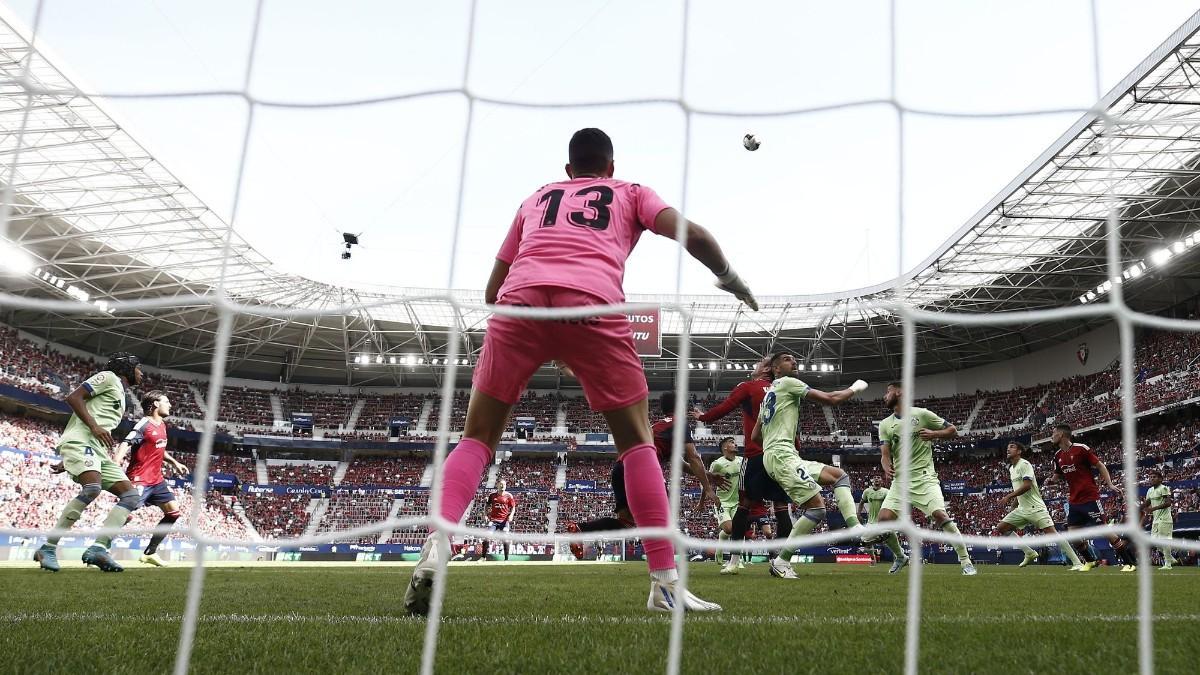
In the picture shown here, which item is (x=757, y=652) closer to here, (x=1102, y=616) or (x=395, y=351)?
(x=1102, y=616)

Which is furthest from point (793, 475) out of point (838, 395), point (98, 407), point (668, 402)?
point (98, 407)

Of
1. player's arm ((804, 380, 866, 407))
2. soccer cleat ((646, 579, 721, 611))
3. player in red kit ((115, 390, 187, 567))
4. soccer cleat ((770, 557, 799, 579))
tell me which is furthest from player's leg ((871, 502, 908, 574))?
player in red kit ((115, 390, 187, 567))

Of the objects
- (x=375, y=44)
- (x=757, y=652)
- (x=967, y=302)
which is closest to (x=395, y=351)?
(x=967, y=302)

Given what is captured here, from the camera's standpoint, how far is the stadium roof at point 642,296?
15.8m

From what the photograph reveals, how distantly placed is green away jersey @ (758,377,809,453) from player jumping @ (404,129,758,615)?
3.86m

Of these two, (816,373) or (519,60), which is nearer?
(519,60)

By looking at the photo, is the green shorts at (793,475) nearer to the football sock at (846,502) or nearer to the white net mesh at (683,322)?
the football sock at (846,502)

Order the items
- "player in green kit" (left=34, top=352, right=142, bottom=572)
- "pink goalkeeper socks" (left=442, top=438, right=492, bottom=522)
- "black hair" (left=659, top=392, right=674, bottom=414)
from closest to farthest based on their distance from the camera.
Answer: "pink goalkeeper socks" (left=442, top=438, right=492, bottom=522) < "player in green kit" (left=34, top=352, right=142, bottom=572) < "black hair" (left=659, top=392, right=674, bottom=414)

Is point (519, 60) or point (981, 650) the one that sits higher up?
point (519, 60)

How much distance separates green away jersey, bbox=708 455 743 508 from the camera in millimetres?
10578

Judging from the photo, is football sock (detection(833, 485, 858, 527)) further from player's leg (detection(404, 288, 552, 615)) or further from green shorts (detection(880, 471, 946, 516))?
player's leg (detection(404, 288, 552, 615))

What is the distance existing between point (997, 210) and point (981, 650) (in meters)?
20.3

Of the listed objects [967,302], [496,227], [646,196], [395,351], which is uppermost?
[967,302]

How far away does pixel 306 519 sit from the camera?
28938 millimetres
